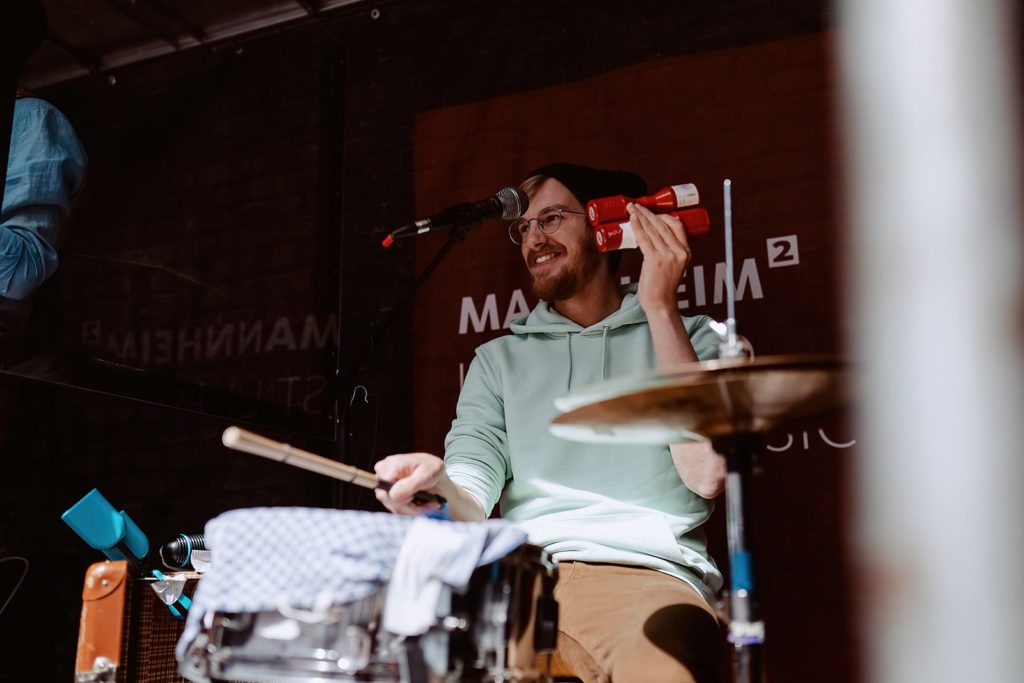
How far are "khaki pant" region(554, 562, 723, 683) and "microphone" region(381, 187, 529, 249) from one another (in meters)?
0.88

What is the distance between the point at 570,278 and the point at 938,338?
1.98 metres

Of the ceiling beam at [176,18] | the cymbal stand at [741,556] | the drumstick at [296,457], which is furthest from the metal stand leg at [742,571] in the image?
the ceiling beam at [176,18]

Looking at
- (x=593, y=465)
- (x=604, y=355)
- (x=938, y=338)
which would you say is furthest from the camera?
(x=604, y=355)

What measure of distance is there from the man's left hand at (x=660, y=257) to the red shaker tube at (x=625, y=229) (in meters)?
0.13

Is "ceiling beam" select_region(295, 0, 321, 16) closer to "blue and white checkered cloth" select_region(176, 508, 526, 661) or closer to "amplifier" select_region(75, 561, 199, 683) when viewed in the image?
"amplifier" select_region(75, 561, 199, 683)

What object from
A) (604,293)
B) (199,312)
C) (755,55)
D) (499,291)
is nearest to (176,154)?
(199,312)

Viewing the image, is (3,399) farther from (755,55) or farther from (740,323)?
(755,55)

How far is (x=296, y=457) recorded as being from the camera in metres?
1.08

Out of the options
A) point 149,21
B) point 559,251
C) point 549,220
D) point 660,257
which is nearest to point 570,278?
point 559,251

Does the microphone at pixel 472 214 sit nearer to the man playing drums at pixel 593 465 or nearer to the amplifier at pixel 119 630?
the man playing drums at pixel 593 465

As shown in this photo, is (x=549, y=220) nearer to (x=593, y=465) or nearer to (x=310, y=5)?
(x=593, y=465)

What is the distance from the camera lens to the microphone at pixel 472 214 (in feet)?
7.11

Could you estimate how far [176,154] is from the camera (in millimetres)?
2721

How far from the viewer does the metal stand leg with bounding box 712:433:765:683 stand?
1138 mm
